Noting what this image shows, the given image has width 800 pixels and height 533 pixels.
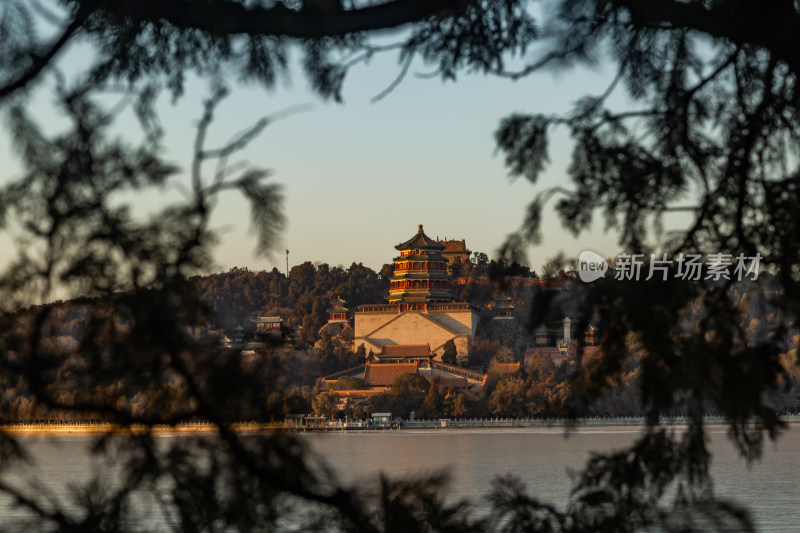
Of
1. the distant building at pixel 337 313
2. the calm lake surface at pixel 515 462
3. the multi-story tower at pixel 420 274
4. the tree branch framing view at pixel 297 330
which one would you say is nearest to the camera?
the tree branch framing view at pixel 297 330

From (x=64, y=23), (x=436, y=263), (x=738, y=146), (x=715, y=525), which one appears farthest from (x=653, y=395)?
(x=436, y=263)

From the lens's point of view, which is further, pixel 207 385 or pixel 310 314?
pixel 310 314

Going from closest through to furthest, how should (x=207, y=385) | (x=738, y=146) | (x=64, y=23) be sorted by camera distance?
(x=207, y=385), (x=64, y=23), (x=738, y=146)

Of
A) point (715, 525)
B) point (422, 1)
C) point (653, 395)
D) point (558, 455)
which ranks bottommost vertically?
point (558, 455)

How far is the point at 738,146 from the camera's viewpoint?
246cm

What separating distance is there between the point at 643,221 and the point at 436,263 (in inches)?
2021

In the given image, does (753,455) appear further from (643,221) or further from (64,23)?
(64,23)
